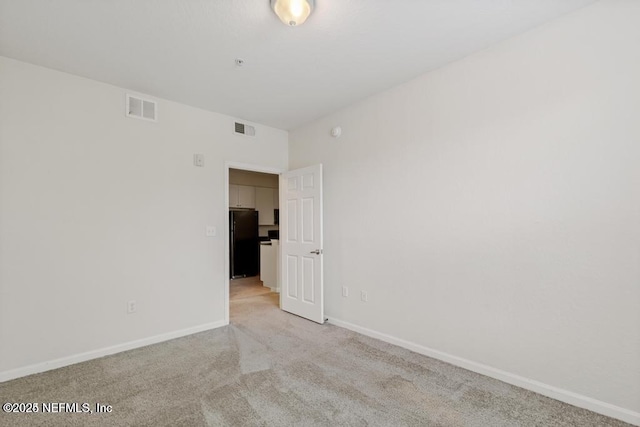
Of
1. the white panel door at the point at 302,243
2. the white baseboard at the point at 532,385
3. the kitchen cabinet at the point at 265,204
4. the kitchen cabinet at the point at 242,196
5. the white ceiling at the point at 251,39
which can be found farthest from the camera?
the kitchen cabinet at the point at 265,204

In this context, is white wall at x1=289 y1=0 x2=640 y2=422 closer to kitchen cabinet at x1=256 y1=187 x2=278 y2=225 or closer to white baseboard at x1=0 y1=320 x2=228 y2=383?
white baseboard at x1=0 y1=320 x2=228 y2=383

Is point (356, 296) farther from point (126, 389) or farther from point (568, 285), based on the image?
point (126, 389)

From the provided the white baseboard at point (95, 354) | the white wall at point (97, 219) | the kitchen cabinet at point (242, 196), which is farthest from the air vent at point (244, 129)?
the kitchen cabinet at point (242, 196)

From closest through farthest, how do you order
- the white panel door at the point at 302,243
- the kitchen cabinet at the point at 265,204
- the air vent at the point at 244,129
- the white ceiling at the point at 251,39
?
1. the white ceiling at the point at 251,39
2. the white panel door at the point at 302,243
3. the air vent at the point at 244,129
4. the kitchen cabinet at the point at 265,204

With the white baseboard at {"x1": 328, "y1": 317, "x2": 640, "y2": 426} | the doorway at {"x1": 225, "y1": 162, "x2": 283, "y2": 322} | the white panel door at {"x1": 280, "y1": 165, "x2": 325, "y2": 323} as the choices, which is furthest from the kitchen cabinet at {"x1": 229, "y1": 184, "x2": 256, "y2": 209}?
the white baseboard at {"x1": 328, "y1": 317, "x2": 640, "y2": 426}

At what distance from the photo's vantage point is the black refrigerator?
6.27 m

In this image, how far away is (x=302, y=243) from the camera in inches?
149

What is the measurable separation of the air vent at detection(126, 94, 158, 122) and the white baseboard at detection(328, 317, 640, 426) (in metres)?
3.45

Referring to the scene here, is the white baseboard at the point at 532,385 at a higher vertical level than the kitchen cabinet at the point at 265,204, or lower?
lower

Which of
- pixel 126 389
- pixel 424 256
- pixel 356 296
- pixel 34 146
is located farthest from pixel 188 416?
pixel 34 146

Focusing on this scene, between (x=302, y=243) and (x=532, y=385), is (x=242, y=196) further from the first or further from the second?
(x=532, y=385)

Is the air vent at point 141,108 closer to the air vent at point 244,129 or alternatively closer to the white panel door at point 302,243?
the air vent at point 244,129

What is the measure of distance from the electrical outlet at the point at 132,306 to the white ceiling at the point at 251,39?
2201 mm

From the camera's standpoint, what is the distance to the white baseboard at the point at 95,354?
7.45ft
